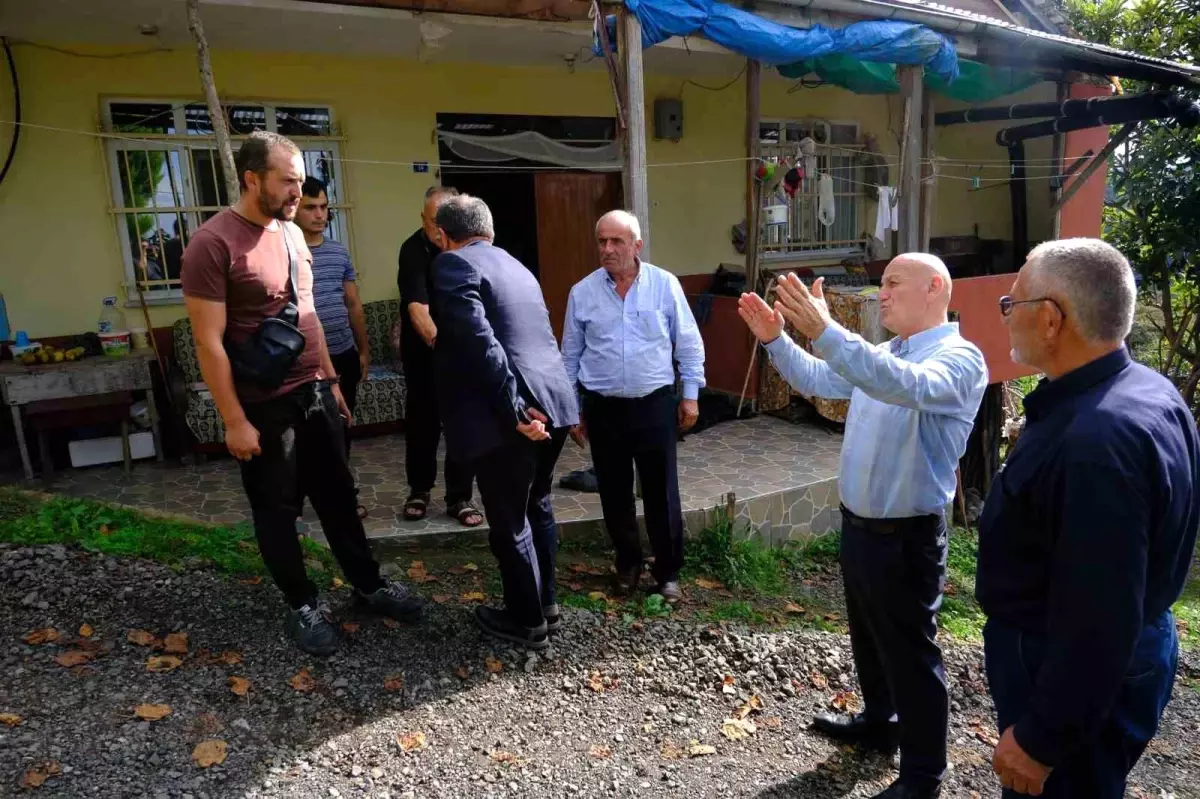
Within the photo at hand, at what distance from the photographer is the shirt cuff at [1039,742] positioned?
1.68 metres

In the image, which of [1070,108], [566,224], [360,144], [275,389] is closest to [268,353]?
[275,389]

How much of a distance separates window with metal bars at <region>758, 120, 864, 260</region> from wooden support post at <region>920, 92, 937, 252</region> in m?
1.20

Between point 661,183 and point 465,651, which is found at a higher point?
point 661,183

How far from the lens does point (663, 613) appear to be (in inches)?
166

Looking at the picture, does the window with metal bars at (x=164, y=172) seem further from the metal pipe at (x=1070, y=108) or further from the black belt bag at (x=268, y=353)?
the metal pipe at (x=1070, y=108)

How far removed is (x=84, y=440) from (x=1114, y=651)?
6.48m

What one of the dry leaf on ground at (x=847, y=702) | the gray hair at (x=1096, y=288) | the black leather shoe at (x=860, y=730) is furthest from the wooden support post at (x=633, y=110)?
the gray hair at (x=1096, y=288)

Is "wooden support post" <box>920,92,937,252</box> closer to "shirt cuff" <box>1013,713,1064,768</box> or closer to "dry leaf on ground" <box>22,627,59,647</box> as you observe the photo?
"shirt cuff" <box>1013,713,1064,768</box>

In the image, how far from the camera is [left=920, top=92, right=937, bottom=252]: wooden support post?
7.82 metres

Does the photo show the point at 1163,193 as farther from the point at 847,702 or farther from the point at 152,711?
the point at 152,711

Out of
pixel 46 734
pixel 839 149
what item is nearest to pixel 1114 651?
pixel 46 734

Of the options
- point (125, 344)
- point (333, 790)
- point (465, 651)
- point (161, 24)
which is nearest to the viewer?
point (333, 790)

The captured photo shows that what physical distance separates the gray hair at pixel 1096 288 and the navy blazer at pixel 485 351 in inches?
78.8

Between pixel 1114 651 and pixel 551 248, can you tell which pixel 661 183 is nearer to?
pixel 551 248
